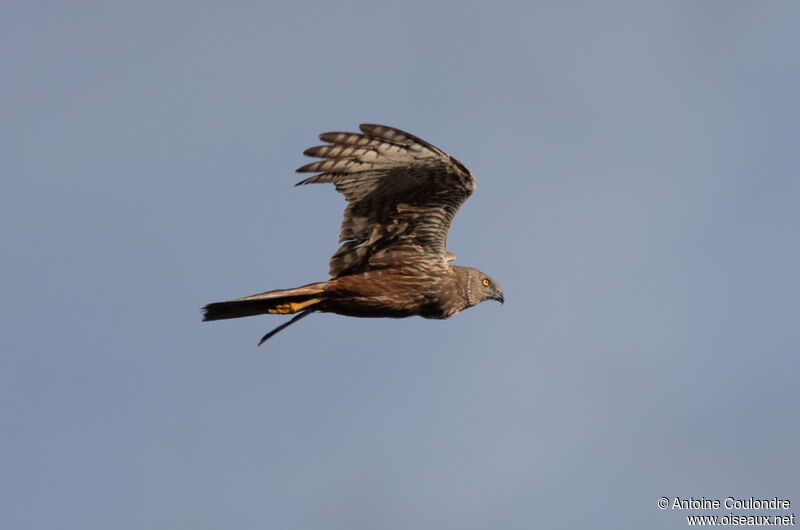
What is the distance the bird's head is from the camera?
17.3 m

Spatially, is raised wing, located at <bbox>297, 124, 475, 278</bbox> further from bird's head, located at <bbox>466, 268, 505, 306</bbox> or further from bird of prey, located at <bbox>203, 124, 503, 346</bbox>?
bird's head, located at <bbox>466, 268, 505, 306</bbox>

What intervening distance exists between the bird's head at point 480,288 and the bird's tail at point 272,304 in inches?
89.8

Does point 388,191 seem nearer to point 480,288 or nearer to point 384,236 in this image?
point 384,236

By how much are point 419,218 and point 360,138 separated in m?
1.59

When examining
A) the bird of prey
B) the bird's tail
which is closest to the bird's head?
the bird of prey

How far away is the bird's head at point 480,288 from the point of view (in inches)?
682

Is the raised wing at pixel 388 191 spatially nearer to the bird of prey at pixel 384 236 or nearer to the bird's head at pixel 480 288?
the bird of prey at pixel 384 236

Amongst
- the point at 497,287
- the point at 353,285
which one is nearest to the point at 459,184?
the point at 353,285

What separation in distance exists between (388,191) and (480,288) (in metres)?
2.62

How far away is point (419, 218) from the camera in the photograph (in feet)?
52.7

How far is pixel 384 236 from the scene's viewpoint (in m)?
16.1

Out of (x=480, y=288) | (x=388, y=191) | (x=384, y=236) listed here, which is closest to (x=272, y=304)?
(x=384, y=236)

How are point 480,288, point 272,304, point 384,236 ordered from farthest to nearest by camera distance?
point 480,288 < point 384,236 < point 272,304

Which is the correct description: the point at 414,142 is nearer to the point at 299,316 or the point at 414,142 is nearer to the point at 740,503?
the point at 299,316
